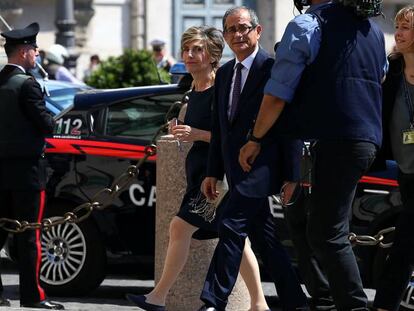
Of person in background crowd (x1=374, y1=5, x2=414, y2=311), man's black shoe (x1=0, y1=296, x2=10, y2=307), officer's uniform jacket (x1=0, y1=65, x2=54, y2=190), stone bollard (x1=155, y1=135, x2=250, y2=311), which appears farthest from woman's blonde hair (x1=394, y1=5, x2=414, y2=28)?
man's black shoe (x1=0, y1=296, x2=10, y2=307)

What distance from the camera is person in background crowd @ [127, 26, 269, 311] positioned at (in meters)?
7.68

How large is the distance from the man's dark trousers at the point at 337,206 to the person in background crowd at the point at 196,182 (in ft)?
3.43

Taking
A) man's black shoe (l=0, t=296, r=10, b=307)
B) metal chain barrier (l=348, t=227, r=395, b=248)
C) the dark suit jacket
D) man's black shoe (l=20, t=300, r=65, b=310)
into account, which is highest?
the dark suit jacket

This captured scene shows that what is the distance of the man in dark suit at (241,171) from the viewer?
6.78m

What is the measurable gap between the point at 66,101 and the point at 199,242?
475cm

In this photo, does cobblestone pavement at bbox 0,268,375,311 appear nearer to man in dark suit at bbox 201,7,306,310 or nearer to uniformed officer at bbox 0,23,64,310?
uniformed officer at bbox 0,23,64,310

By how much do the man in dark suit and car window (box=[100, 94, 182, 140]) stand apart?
261 cm

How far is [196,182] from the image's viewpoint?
777cm

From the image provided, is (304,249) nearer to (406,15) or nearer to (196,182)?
(196,182)

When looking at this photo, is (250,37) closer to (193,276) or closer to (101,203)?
(193,276)

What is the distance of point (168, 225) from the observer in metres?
8.40

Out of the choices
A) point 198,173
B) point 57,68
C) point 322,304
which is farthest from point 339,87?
point 57,68

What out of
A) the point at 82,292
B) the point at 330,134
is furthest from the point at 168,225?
the point at 330,134

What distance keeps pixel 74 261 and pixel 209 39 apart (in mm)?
2353
